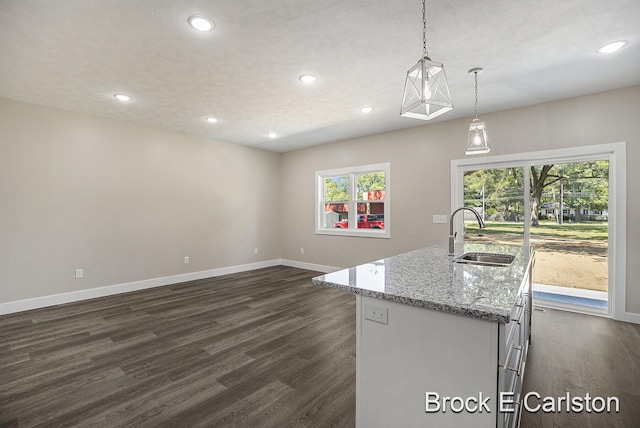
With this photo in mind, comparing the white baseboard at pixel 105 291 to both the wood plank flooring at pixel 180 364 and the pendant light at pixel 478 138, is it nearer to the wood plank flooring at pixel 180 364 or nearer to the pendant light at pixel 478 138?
the wood plank flooring at pixel 180 364

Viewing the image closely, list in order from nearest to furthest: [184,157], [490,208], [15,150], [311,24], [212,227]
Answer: [311,24]
[15,150]
[490,208]
[184,157]
[212,227]

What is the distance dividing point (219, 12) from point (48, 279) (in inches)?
166

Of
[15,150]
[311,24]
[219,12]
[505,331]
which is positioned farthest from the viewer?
[15,150]

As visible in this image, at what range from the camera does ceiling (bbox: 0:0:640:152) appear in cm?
211

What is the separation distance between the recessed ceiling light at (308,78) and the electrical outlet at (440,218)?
2.89 metres

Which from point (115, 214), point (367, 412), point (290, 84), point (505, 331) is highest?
point (290, 84)

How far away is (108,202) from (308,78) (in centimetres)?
364

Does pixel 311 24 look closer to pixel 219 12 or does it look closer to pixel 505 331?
pixel 219 12

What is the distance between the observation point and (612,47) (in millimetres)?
2547

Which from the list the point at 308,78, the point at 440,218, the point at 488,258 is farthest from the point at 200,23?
the point at 440,218

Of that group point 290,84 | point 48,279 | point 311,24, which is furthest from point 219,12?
point 48,279

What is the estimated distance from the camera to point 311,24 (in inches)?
89.3

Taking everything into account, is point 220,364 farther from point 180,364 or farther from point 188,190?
point 188,190

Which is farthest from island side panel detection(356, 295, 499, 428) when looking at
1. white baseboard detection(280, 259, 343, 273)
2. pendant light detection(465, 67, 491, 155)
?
white baseboard detection(280, 259, 343, 273)
